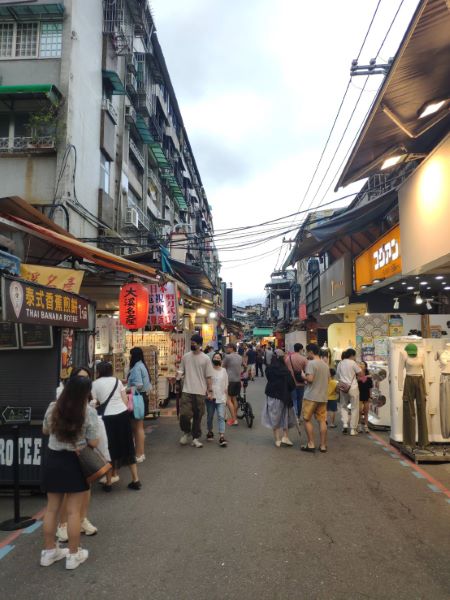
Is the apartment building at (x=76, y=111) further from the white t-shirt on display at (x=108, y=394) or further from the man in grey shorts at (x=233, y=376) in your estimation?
the white t-shirt on display at (x=108, y=394)

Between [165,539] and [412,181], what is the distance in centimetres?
744

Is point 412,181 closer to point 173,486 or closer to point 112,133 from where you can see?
point 173,486

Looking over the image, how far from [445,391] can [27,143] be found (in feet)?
48.6

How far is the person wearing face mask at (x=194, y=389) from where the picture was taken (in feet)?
26.6

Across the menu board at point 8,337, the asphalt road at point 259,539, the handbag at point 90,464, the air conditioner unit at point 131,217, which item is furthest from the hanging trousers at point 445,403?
the air conditioner unit at point 131,217

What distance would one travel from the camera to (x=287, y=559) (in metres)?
3.79

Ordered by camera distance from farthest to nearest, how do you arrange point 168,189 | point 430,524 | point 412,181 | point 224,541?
point 168,189, point 412,181, point 430,524, point 224,541

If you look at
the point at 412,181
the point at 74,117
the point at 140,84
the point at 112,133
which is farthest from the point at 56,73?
the point at 412,181

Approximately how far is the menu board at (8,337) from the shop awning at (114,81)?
609 inches

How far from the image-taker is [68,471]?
3.68 m

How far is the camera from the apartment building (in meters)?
14.3

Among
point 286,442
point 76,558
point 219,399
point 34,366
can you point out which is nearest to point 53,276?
point 34,366

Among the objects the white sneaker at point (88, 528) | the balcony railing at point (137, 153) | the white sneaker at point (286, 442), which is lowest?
the white sneaker at point (286, 442)

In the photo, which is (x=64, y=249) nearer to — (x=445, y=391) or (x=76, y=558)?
(x=76, y=558)
